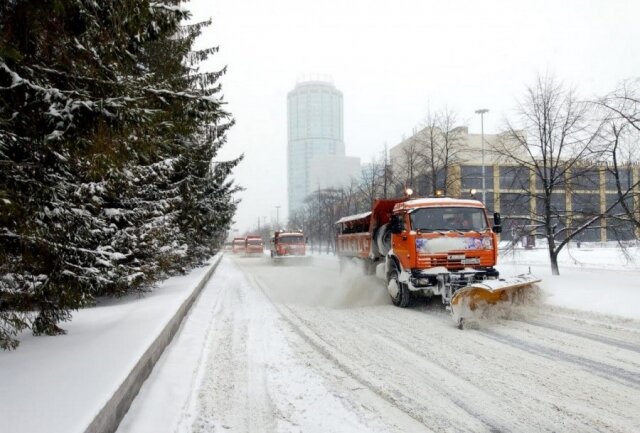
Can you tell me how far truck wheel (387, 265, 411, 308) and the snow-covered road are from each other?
167 centimetres

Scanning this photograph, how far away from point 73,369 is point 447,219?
830 cm

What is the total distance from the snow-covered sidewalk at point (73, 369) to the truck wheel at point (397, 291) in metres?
5.26

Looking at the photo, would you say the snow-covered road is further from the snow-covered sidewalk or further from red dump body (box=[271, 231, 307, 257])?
red dump body (box=[271, 231, 307, 257])

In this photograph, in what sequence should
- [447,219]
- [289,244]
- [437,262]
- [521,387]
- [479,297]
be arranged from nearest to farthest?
1. [521,387]
2. [479,297]
3. [437,262]
4. [447,219]
5. [289,244]

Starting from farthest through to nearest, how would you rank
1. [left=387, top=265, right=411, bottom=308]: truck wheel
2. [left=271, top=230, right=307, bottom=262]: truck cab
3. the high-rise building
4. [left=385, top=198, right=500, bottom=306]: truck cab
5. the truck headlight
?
the high-rise building
[left=271, top=230, right=307, bottom=262]: truck cab
[left=387, top=265, right=411, bottom=308]: truck wheel
the truck headlight
[left=385, top=198, right=500, bottom=306]: truck cab

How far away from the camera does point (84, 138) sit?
4730 millimetres

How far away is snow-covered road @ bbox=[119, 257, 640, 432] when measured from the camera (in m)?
4.10

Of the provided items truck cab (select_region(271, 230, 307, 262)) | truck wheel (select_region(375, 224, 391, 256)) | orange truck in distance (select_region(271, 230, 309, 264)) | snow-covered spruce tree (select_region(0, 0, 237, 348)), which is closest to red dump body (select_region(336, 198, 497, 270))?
truck wheel (select_region(375, 224, 391, 256))

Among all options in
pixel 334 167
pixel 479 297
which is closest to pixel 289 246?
pixel 479 297

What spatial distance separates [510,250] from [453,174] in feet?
17.8

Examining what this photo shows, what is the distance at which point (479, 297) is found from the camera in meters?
8.64

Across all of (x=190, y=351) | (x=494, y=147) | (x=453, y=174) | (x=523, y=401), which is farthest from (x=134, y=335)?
(x=453, y=174)

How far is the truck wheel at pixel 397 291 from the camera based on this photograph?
36.0ft

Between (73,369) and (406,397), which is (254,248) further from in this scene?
(406,397)
